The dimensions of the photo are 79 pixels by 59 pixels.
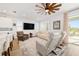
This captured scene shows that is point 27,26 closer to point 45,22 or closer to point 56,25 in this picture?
point 45,22

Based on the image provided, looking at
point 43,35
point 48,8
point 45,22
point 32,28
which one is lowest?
point 43,35

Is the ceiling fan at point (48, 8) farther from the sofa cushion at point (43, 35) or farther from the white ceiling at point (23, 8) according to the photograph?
the sofa cushion at point (43, 35)

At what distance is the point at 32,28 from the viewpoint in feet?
7.67

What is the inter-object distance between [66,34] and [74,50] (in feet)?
1.06

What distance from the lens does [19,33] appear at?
2305mm

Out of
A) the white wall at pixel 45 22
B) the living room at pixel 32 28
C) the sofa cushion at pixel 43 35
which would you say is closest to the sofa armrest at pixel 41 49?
the living room at pixel 32 28

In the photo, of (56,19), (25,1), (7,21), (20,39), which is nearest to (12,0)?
(25,1)

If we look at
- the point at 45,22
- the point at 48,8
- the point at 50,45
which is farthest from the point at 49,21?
the point at 50,45

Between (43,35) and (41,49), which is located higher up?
(43,35)

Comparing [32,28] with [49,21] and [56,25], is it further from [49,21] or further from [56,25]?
[56,25]

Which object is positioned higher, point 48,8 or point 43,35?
point 48,8

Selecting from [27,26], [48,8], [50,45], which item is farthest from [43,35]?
[48,8]

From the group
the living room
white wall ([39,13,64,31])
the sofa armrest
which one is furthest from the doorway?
the sofa armrest

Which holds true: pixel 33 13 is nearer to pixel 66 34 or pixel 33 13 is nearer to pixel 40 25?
pixel 40 25
